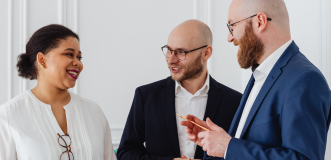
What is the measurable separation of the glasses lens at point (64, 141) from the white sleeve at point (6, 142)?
24cm

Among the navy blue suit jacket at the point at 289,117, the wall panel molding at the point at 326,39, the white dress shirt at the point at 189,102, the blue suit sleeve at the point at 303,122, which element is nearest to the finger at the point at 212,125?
the navy blue suit jacket at the point at 289,117

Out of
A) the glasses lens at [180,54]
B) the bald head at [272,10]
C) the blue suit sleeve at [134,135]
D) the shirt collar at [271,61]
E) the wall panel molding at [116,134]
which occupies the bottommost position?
the wall panel molding at [116,134]

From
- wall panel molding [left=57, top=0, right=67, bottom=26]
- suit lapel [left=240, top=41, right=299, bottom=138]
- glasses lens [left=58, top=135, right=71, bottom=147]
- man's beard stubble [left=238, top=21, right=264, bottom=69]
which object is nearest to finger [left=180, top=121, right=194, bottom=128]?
suit lapel [left=240, top=41, right=299, bottom=138]

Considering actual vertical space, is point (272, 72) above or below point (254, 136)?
above

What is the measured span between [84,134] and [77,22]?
1775 millimetres

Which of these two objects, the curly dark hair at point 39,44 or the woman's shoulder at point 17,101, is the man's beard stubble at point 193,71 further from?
the woman's shoulder at point 17,101

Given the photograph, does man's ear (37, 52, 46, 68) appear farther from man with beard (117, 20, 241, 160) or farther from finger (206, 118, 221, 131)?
finger (206, 118, 221, 131)

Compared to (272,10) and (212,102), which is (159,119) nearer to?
(212,102)

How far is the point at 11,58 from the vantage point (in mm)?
3113

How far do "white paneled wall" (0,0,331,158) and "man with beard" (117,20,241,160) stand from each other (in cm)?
100

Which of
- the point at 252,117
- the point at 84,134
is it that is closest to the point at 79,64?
the point at 84,134

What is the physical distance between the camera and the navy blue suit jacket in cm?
120

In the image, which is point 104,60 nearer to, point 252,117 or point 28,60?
point 28,60

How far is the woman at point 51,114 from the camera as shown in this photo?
1592 mm
